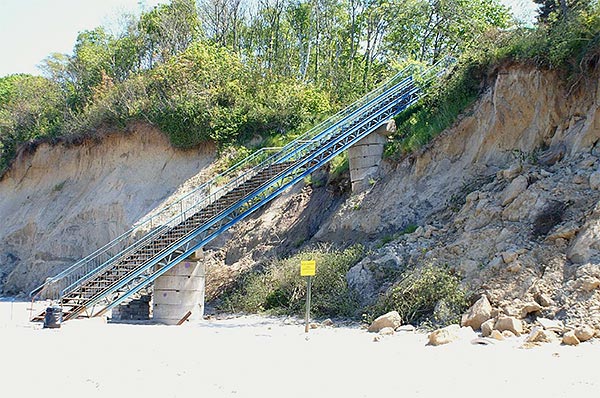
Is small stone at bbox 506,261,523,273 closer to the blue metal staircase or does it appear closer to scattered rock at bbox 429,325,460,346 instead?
scattered rock at bbox 429,325,460,346

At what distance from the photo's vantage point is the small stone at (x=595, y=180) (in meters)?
15.5

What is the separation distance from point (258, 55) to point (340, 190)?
19333 millimetres

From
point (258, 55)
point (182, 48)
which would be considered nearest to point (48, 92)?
point (182, 48)

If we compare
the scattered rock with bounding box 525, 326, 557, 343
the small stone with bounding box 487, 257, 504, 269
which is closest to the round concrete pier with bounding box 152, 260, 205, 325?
the small stone with bounding box 487, 257, 504, 269

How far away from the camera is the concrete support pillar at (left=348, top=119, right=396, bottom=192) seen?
23.4 meters

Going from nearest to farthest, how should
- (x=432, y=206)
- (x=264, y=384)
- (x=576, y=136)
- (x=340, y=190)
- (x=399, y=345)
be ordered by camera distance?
(x=264, y=384), (x=399, y=345), (x=576, y=136), (x=432, y=206), (x=340, y=190)

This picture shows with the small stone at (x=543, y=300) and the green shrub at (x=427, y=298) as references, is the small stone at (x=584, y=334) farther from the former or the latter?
the green shrub at (x=427, y=298)

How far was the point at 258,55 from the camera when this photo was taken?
41469mm

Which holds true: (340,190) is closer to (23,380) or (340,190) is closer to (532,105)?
(532,105)

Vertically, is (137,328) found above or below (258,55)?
below

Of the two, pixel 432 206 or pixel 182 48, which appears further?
pixel 182 48

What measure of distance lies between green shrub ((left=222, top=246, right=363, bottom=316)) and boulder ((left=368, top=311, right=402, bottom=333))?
7.26ft

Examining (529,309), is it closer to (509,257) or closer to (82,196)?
(509,257)

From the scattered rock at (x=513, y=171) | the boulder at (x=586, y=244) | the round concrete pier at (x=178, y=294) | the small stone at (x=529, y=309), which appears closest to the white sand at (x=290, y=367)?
the small stone at (x=529, y=309)
